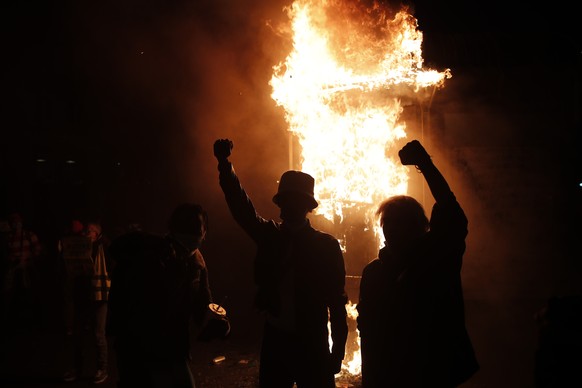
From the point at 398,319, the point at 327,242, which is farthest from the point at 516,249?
the point at 398,319

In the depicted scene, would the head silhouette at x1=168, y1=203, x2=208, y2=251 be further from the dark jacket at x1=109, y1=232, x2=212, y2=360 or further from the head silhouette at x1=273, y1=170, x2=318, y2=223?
the head silhouette at x1=273, y1=170, x2=318, y2=223

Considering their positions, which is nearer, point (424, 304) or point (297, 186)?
point (424, 304)

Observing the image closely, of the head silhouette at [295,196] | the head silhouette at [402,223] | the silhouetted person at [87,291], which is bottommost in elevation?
the silhouetted person at [87,291]

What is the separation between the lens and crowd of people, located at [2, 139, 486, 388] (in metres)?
2.38

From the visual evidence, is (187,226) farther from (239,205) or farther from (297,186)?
(297,186)

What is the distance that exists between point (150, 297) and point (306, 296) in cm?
108

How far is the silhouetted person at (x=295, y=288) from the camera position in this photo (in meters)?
3.04

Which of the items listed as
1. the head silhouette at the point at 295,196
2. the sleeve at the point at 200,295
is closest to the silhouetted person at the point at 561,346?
the head silhouette at the point at 295,196

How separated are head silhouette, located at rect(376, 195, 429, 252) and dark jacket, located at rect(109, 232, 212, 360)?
58.7 inches

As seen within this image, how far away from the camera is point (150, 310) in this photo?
294 centimetres

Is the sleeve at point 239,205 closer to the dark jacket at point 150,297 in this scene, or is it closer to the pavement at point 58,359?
the dark jacket at point 150,297

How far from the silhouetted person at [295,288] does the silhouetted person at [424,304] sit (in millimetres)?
610

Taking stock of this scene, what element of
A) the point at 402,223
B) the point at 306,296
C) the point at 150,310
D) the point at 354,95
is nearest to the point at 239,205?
the point at 306,296

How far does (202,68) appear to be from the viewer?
Result: 9969 mm
